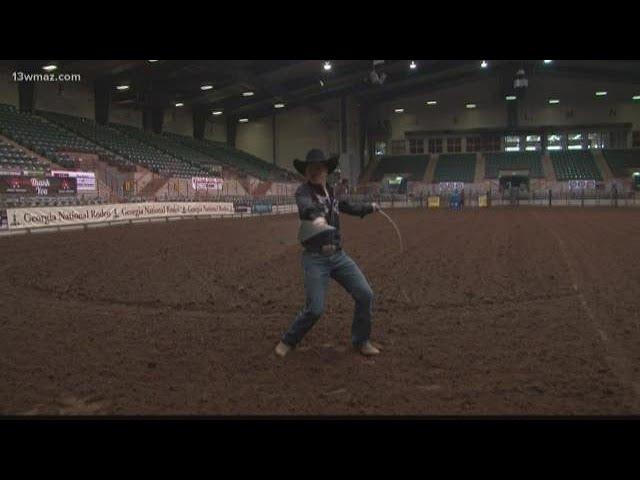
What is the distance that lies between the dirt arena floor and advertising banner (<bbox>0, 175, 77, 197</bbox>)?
8716mm

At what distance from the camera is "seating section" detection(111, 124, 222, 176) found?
2486 cm

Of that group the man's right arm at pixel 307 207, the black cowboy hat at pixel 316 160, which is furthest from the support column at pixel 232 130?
the man's right arm at pixel 307 207

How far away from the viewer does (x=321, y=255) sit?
4988 millimetres

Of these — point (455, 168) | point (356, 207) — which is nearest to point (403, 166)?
point (455, 168)

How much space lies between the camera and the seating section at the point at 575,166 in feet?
148

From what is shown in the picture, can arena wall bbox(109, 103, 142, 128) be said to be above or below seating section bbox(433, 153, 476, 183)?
above

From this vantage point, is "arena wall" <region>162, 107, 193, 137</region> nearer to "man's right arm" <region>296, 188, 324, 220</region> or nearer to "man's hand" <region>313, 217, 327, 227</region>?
"man's right arm" <region>296, 188, 324, 220</region>

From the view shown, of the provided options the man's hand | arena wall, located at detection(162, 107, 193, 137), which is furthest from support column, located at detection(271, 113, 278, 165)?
the man's hand

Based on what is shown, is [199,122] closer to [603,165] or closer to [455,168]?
[455,168]

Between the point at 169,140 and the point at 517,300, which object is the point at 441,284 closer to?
the point at 517,300

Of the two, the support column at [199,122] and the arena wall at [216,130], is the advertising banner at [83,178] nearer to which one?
the support column at [199,122]

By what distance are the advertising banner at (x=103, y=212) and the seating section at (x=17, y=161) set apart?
182 centimetres

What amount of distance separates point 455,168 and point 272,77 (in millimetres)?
35702

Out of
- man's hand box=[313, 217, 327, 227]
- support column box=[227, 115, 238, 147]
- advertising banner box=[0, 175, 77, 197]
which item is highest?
support column box=[227, 115, 238, 147]
